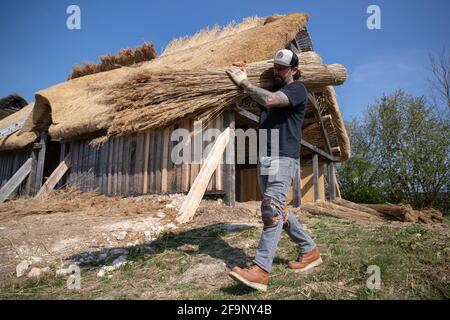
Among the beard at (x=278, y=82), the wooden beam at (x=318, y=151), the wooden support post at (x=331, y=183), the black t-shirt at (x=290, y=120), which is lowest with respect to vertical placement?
the wooden support post at (x=331, y=183)

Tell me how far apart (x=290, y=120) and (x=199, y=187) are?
228 centimetres

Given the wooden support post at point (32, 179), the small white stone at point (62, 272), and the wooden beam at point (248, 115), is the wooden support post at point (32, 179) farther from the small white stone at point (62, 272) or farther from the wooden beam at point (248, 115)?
the small white stone at point (62, 272)

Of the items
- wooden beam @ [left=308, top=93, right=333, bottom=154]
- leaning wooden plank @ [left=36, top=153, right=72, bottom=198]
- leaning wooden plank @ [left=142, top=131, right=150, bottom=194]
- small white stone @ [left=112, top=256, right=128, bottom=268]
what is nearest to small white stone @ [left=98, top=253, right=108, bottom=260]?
small white stone @ [left=112, top=256, right=128, bottom=268]

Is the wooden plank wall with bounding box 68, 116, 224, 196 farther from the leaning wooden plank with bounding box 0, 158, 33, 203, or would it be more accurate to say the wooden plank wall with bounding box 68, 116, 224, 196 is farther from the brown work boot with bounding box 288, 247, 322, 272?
the brown work boot with bounding box 288, 247, 322, 272

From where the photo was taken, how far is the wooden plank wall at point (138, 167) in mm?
5398

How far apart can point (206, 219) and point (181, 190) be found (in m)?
1.12

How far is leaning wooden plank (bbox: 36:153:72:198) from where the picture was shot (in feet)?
22.0

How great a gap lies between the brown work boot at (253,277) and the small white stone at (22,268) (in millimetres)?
2039

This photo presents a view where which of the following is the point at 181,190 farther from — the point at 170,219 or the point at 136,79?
the point at 136,79

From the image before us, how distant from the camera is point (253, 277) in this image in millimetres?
2062

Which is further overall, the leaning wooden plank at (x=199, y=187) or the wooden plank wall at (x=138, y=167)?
the wooden plank wall at (x=138, y=167)

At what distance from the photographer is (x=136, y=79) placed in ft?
11.5

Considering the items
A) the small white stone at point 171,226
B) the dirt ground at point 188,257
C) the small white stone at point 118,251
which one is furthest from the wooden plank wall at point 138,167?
the small white stone at point 118,251
